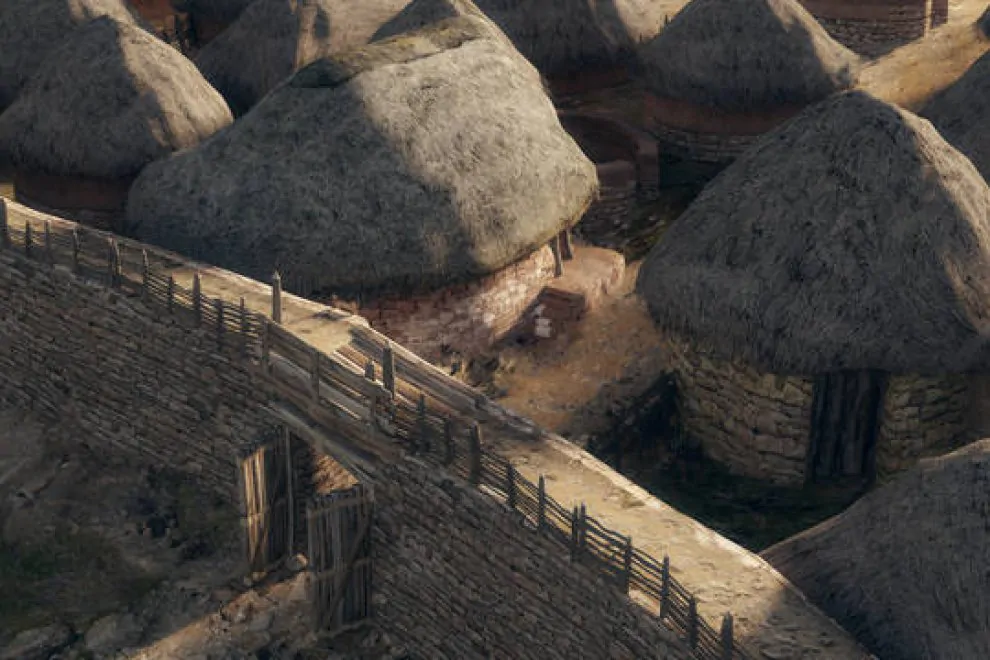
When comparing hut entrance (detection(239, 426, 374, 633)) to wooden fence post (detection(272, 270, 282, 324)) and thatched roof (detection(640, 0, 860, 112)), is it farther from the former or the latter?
thatched roof (detection(640, 0, 860, 112))

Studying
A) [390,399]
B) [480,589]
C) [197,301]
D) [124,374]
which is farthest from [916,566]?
[124,374]

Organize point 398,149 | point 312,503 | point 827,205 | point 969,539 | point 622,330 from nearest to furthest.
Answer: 1. point 969,539
2. point 312,503
3. point 827,205
4. point 398,149
5. point 622,330

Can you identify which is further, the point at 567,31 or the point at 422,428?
the point at 567,31

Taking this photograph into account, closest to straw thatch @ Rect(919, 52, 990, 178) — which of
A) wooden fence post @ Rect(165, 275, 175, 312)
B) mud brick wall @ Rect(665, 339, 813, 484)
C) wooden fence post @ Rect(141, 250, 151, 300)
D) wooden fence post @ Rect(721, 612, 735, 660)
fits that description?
mud brick wall @ Rect(665, 339, 813, 484)

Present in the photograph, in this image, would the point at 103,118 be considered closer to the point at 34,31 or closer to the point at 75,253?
the point at 75,253

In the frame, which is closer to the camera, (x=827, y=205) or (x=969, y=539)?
(x=969, y=539)

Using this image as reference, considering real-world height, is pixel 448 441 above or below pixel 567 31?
below

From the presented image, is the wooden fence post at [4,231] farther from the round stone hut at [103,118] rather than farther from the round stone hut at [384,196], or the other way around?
the round stone hut at [103,118]

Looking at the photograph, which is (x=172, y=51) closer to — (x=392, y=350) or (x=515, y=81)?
(x=515, y=81)

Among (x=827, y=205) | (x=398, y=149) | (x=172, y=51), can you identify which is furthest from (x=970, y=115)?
(x=172, y=51)
